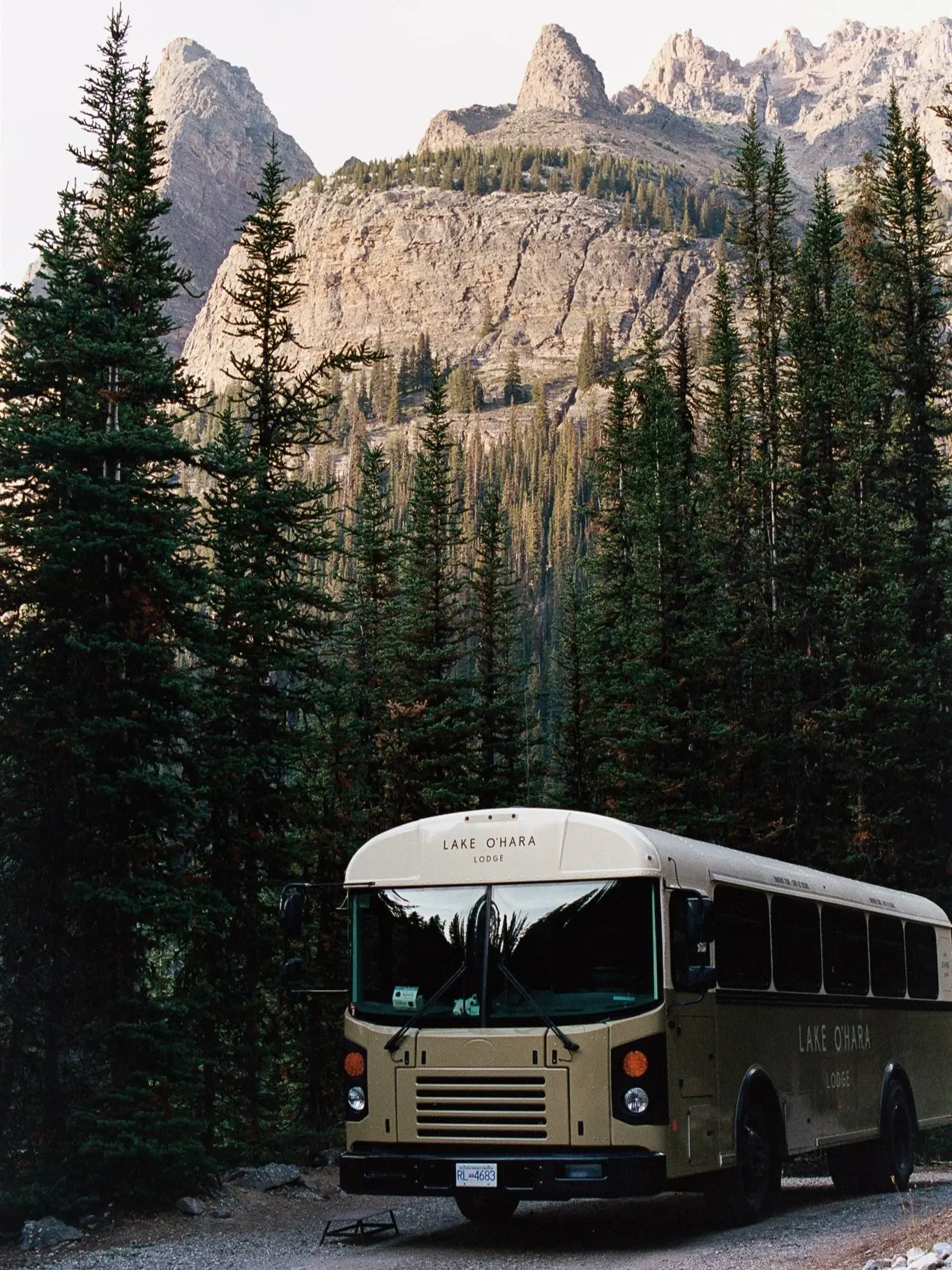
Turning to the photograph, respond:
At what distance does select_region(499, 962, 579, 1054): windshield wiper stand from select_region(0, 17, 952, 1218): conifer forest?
5.29 metres

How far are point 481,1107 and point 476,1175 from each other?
49cm

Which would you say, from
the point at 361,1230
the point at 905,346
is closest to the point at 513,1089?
the point at 361,1230

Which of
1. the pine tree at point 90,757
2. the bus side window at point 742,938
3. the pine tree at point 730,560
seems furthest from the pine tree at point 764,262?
the bus side window at point 742,938

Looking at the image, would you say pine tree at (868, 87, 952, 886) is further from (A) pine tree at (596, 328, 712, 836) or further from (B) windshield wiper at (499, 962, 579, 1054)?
(B) windshield wiper at (499, 962, 579, 1054)

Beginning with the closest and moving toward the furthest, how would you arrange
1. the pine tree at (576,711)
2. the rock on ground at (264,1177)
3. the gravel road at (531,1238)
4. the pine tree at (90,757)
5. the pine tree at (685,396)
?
the gravel road at (531,1238) < the pine tree at (90,757) < the rock on ground at (264,1177) < the pine tree at (576,711) < the pine tree at (685,396)

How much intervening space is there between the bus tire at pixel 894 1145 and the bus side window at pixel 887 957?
1.12 m

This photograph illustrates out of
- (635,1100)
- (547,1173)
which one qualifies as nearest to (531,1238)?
(547,1173)

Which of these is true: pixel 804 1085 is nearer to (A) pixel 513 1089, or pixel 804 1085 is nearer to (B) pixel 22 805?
(A) pixel 513 1089

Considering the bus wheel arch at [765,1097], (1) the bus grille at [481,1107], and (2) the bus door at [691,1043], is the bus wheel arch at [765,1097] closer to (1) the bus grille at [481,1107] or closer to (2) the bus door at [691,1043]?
(2) the bus door at [691,1043]

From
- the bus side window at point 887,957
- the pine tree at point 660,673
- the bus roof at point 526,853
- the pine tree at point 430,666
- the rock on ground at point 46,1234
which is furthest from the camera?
the pine tree at point 430,666

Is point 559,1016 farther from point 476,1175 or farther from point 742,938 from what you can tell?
point 742,938

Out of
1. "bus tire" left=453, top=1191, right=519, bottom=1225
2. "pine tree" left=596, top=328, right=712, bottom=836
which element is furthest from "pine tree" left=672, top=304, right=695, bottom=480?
"bus tire" left=453, top=1191, right=519, bottom=1225

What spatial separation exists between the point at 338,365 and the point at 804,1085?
18086 mm

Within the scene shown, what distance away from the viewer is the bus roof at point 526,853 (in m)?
10.9
